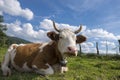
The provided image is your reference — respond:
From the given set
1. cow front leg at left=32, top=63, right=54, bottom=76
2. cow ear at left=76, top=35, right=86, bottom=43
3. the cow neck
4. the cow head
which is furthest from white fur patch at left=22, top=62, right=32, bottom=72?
cow ear at left=76, top=35, right=86, bottom=43

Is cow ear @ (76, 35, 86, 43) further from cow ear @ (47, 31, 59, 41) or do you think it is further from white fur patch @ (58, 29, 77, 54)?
cow ear @ (47, 31, 59, 41)

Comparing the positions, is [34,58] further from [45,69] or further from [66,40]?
[66,40]

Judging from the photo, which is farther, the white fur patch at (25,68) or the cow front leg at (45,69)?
the white fur patch at (25,68)

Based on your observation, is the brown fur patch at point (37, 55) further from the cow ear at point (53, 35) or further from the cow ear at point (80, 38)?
the cow ear at point (80, 38)

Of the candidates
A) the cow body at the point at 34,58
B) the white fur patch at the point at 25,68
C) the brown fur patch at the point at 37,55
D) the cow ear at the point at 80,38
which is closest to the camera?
the cow body at the point at 34,58

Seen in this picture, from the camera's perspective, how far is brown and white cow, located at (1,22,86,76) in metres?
10.0

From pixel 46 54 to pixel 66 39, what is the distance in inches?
42.0

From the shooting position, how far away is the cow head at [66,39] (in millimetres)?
9614

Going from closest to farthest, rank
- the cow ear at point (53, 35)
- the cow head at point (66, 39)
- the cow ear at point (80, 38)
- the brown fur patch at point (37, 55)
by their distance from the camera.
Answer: the cow head at point (66, 39), the brown fur patch at point (37, 55), the cow ear at point (53, 35), the cow ear at point (80, 38)

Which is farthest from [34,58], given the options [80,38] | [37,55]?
[80,38]

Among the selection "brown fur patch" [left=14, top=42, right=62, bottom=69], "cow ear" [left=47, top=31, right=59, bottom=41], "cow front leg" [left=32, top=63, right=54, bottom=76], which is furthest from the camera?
"cow ear" [left=47, top=31, right=59, bottom=41]

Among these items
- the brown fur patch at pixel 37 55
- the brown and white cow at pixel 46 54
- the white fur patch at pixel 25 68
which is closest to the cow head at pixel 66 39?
the brown and white cow at pixel 46 54

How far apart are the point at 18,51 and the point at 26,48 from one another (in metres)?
0.37

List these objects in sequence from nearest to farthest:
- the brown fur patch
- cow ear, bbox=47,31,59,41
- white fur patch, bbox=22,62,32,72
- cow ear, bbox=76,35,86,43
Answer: the brown fur patch
cow ear, bbox=47,31,59,41
white fur patch, bbox=22,62,32,72
cow ear, bbox=76,35,86,43
